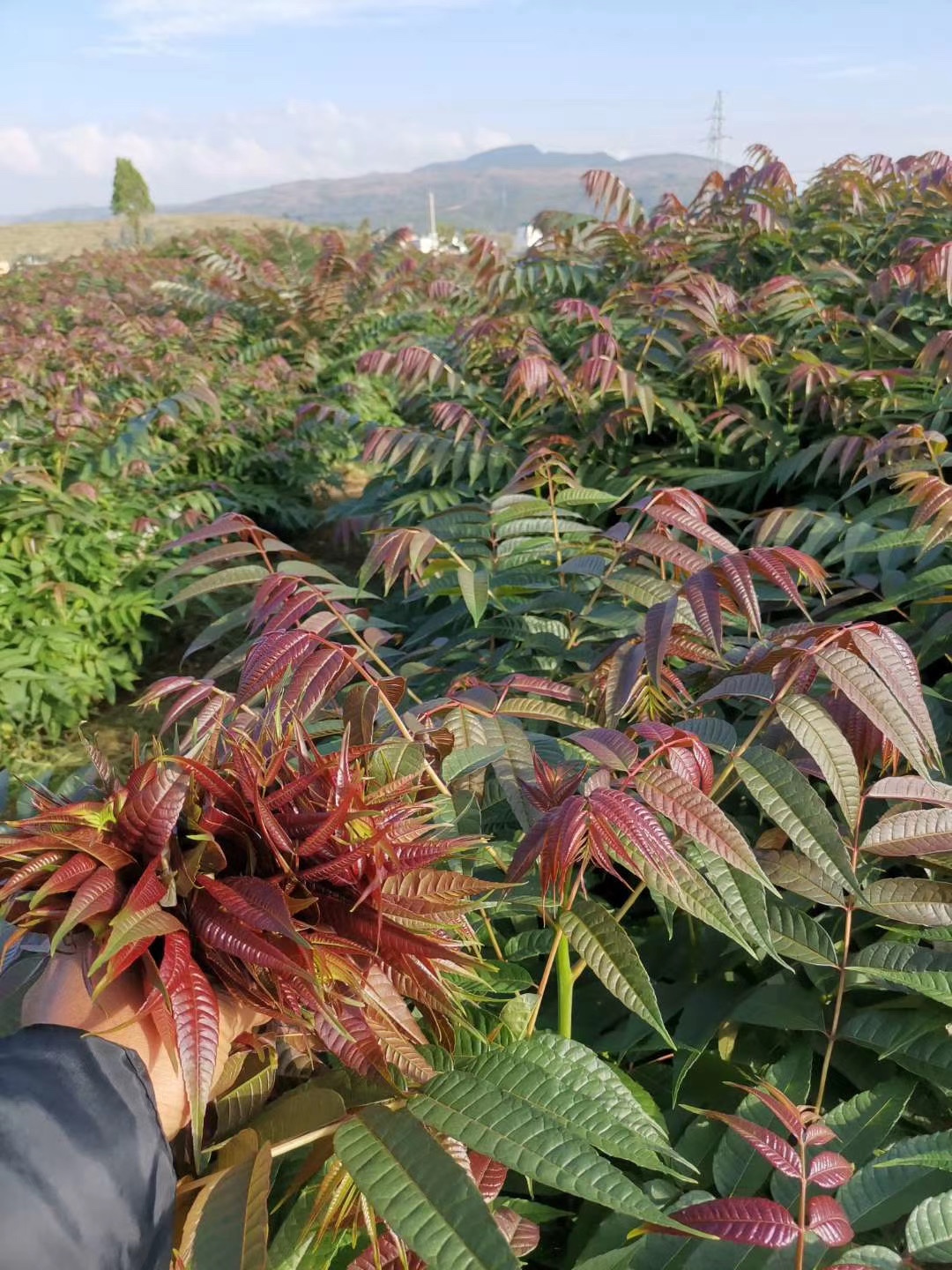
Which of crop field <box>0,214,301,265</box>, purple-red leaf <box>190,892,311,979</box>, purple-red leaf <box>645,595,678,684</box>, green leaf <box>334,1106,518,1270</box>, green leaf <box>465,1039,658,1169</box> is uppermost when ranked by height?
crop field <box>0,214,301,265</box>

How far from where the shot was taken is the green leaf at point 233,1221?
0.74 meters

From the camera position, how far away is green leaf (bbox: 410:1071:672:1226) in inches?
30.7

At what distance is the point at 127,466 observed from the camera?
459cm

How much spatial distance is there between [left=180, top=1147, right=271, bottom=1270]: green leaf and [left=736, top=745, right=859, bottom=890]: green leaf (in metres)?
0.65

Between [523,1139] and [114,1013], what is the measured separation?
1.22ft

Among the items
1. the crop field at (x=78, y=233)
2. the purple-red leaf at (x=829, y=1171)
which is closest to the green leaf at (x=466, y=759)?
the purple-red leaf at (x=829, y=1171)

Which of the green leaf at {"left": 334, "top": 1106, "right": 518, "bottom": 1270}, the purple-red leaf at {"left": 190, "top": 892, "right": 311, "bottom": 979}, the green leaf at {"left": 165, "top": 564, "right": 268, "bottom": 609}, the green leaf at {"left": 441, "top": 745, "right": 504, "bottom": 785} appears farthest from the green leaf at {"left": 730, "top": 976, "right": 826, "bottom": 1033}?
the green leaf at {"left": 165, "top": 564, "right": 268, "bottom": 609}

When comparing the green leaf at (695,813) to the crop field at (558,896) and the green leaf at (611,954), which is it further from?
the green leaf at (611,954)

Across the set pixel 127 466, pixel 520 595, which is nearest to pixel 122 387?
pixel 127 466

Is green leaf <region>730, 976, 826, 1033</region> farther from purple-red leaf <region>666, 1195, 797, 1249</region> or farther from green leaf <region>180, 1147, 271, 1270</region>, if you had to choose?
green leaf <region>180, 1147, 271, 1270</region>

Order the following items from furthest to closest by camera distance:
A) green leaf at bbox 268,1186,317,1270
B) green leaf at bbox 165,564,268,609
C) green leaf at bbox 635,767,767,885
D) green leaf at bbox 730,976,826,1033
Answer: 1. green leaf at bbox 165,564,268,609
2. green leaf at bbox 730,976,826,1033
3. green leaf at bbox 635,767,767,885
4. green leaf at bbox 268,1186,317,1270

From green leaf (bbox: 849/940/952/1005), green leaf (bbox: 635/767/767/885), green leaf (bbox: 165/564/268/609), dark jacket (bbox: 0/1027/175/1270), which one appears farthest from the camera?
green leaf (bbox: 165/564/268/609)

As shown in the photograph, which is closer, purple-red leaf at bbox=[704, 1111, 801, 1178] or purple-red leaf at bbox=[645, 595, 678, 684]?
purple-red leaf at bbox=[704, 1111, 801, 1178]

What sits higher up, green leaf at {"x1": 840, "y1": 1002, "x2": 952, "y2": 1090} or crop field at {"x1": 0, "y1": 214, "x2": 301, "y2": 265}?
crop field at {"x1": 0, "y1": 214, "x2": 301, "y2": 265}
